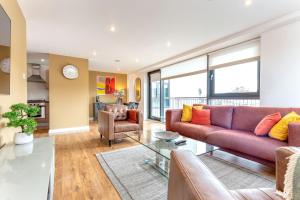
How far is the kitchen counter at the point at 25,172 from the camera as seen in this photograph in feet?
2.53

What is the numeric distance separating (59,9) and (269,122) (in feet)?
11.2

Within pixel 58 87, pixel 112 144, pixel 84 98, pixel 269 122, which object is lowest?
pixel 112 144

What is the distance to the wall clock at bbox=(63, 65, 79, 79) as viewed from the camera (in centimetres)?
455

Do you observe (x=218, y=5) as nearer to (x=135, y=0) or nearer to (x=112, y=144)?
(x=135, y=0)

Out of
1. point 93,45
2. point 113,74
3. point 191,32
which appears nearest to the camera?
point 191,32

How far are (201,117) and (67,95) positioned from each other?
379 cm

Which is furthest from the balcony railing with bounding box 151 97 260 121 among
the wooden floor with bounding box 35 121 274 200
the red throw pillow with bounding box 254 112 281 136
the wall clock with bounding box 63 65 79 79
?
the wall clock with bounding box 63 65 79 79

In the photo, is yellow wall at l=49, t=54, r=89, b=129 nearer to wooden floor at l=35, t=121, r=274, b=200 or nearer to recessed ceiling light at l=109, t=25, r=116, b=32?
wooden floor at l=35, t=121, r=274, b=200

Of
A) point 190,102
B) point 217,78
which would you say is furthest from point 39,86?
point 217,78

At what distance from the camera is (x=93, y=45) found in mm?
3797

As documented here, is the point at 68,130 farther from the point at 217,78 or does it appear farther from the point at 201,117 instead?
the point at 217,78

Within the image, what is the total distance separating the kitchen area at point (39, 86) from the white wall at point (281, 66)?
583cm

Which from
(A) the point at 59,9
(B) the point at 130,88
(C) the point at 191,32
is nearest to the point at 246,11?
(C) the point at 191,32

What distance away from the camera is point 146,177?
6.31 feet
